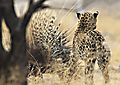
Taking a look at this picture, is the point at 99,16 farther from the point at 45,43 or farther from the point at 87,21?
the point at 87,21

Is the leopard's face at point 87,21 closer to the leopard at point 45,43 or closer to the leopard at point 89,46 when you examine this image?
the leopard at point 89,46

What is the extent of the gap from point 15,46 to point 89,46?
2.31 m

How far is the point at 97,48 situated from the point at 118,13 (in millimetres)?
14507

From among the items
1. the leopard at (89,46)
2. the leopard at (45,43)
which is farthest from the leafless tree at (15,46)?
the leopard at (89,46)

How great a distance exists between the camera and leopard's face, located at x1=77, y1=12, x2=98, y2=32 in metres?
8.14

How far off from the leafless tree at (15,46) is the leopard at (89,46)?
208 centimetres

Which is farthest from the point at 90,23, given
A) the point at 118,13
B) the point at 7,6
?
the point at 118,13

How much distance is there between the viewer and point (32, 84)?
7.75 metres

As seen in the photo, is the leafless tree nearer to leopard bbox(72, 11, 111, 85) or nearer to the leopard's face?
leopard bbox(72, 11, 111, 85)

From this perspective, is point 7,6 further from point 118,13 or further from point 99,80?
point 118,13

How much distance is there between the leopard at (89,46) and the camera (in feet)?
26.3

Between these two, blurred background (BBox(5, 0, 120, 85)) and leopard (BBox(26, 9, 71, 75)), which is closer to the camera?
leopard (BBox(26, 9, 71, 75))

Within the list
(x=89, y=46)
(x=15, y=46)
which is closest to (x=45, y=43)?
(x=89, y=46)

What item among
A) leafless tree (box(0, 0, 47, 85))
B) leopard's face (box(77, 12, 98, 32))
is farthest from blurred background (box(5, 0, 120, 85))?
leafless tree (box(0, 0, 47, 85))
